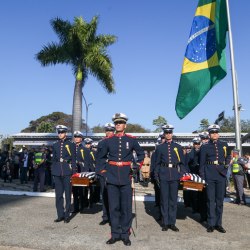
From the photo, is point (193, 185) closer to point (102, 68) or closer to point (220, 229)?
point (220, 229)

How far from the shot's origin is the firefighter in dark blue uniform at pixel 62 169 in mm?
7875

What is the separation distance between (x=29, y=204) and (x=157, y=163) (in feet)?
14.5

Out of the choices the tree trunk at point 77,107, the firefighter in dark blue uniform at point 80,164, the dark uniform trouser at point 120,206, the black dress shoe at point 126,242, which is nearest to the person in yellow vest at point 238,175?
the firefighter in dark blue uniform at point 80,164

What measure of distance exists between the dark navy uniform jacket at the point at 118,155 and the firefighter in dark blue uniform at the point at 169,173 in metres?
0.94

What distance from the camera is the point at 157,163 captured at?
301 inches

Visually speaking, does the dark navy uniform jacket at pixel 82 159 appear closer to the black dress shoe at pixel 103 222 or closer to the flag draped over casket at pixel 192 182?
the black dress shoe at pixel 103 222

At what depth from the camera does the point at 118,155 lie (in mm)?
6469

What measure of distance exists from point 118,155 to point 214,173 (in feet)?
7.00

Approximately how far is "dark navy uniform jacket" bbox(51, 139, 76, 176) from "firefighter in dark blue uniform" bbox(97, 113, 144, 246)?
1.59 metres

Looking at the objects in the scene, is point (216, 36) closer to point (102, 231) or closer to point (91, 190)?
point (91, 190)

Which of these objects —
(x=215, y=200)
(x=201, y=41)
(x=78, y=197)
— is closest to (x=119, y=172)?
(x=215, y=200)

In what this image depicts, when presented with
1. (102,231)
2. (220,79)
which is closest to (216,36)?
(220,79)

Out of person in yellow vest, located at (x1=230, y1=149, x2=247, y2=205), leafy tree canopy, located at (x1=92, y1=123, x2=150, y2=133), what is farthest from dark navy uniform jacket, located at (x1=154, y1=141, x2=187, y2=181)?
leafy tree canopy, located at (x1=92, y1=123, x2=150, y2=133)

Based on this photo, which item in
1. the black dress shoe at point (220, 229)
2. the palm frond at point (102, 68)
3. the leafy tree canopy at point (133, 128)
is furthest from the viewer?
the leafy tree canopy at point (133, 128)
